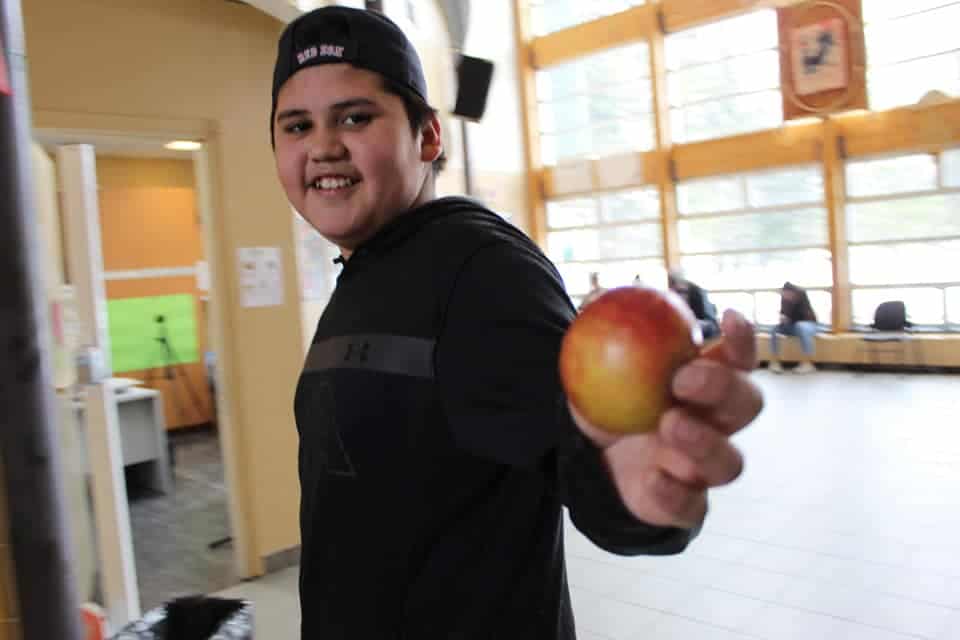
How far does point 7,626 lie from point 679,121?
43.9 ft

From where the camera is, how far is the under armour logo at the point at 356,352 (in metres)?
1.03

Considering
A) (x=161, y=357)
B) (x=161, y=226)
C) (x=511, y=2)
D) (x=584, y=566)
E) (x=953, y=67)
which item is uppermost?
(x=511, y=2)

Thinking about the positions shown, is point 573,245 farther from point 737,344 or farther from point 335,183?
point 737,344

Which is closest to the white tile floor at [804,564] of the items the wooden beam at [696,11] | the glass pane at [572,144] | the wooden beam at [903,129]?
the wooden beam at [903,129]

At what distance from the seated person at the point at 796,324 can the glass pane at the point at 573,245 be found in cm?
409

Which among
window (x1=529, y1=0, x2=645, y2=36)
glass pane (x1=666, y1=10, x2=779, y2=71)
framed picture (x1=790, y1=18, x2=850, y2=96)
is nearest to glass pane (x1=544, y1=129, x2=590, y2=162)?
window (x1=529, y1=0, x2=645, y2=36)

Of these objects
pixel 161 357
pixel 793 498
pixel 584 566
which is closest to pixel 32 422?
pixel 584 566

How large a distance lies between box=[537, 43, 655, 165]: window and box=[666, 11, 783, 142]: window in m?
0.53

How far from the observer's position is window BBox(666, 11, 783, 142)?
11.6 meters

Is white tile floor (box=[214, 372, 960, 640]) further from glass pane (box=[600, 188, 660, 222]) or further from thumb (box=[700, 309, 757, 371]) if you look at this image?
glass pane (box=[600, 188, 660, 222])

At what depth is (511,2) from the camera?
14.2 metres

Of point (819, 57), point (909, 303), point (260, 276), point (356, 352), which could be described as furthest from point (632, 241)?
point (356, 352)

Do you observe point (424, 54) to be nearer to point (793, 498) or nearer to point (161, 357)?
point (161, 357)

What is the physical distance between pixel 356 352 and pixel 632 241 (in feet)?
42.5
